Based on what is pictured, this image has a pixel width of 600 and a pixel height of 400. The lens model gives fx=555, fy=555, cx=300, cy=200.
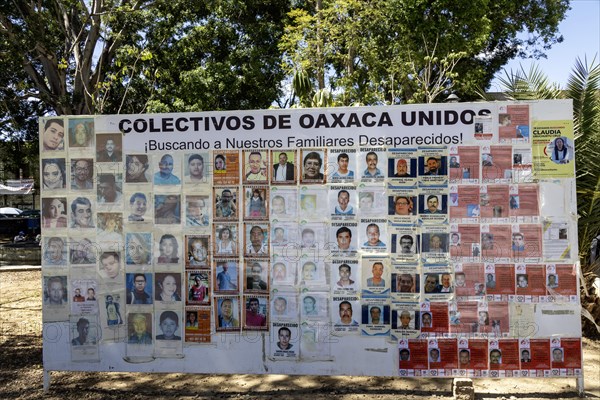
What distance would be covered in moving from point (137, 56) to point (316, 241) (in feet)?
28.6

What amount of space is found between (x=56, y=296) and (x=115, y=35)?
10.0 meters

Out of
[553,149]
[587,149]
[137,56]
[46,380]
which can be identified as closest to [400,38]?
[137,56]

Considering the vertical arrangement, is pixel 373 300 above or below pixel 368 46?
below

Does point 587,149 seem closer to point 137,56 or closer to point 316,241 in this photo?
point 316,241

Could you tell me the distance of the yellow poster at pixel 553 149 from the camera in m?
4.26

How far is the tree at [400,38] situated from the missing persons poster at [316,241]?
9.56 metres

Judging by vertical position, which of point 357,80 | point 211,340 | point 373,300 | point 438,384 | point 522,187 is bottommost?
point 438,384

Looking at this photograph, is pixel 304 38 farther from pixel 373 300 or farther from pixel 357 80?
pixel 373 300

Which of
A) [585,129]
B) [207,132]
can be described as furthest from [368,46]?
[207,132]

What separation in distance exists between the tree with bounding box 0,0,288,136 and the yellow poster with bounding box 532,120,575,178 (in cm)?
820

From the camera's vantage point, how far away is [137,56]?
11.7 m

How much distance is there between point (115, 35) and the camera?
13.2 m

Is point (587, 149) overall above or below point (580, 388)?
above

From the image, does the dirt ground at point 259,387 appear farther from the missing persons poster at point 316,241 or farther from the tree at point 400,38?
the tree at point 400,38
